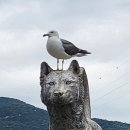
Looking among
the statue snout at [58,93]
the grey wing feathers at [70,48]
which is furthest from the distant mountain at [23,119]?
the statue snout at [58,93]

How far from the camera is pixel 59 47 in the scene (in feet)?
28.3

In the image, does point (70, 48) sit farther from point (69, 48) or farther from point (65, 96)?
point (65, 96)

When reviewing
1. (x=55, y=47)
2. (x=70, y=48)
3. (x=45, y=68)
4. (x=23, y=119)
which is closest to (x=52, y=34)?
(x=55, y=47)

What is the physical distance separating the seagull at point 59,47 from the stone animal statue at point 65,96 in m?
0.27

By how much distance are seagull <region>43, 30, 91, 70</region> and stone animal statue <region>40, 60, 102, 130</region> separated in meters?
0.27

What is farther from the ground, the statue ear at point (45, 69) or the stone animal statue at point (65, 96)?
the statue ear at point (45, 69)

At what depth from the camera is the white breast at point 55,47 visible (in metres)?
8.59

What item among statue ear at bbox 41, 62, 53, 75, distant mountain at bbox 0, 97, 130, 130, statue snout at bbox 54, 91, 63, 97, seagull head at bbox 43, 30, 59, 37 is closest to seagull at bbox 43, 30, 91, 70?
seagull head at bbox 43, 30, 59, 37

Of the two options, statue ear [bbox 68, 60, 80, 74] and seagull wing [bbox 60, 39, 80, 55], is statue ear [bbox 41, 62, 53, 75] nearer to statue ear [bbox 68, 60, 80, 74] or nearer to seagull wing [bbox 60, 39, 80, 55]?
statue ear [bbox 68, 60, 80, 74]

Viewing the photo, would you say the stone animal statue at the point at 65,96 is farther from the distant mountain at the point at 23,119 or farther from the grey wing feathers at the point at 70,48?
the distant mountain at the point at 23,119

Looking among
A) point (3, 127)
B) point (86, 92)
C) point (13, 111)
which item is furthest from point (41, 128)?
point (86, 92)

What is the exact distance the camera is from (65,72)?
8.40 m

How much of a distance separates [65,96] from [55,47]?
3.07ft

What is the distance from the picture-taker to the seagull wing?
28.8 feet
